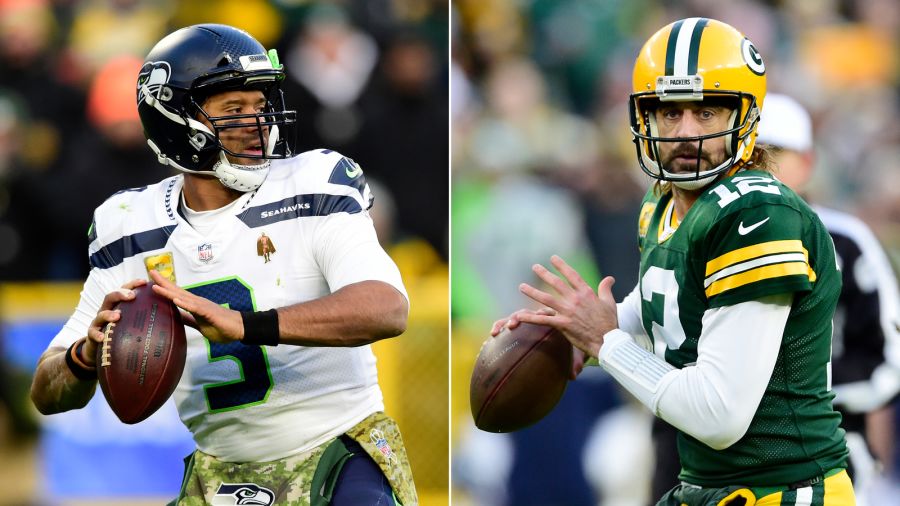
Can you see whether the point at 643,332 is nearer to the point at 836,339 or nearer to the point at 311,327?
the point at 311,327

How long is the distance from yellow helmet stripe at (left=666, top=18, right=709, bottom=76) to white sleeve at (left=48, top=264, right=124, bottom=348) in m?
1.57

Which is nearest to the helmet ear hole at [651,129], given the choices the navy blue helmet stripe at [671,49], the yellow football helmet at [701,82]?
the yellow football helmet at [701,82]

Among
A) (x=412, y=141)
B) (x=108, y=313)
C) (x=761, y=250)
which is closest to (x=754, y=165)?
(x=761, y=250)

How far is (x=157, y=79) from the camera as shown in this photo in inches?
132

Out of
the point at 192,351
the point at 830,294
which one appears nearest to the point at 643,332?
the point at 830,294

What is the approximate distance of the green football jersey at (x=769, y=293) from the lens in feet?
8.63

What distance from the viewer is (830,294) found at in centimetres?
276

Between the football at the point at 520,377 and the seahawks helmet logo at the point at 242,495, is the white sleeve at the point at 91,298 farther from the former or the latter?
the football at the point at 520,377

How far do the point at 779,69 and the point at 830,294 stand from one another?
4507 mm

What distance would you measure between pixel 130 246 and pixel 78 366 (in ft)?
1.26

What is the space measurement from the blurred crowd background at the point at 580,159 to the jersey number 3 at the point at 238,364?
302 cm

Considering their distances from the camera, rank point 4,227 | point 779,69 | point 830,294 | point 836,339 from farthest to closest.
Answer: point 779,69 < point 4,227 < point 836,339 < point 830,294

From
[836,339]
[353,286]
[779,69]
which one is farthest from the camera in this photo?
[779,69]

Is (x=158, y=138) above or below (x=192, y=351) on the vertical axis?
above
